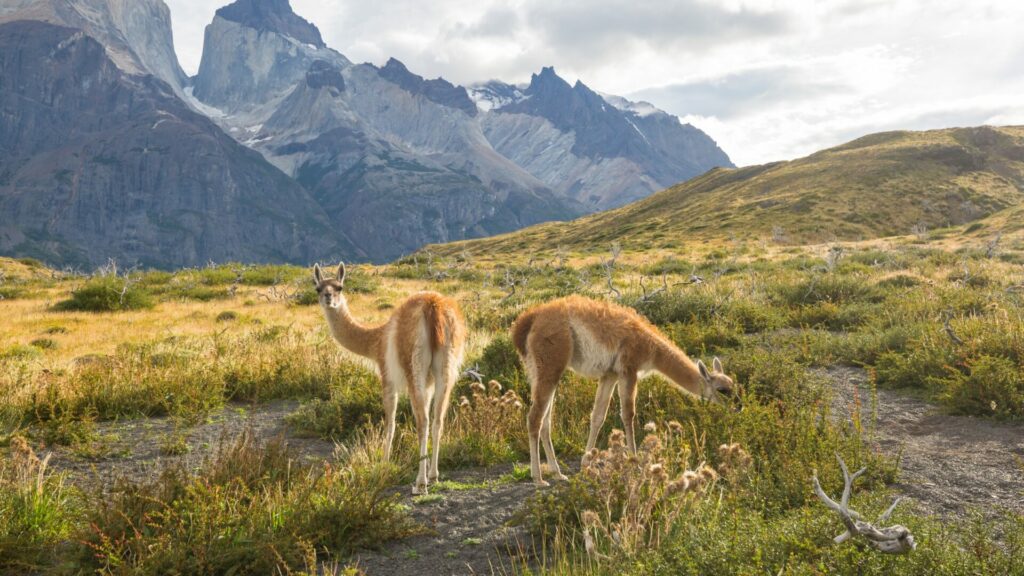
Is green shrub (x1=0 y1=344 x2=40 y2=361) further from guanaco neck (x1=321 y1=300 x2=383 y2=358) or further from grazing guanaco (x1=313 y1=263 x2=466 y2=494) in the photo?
grazing guanaco (x1=313 y1=263 x2=466 y2=494)

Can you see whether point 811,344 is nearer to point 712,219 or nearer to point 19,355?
point 19,355

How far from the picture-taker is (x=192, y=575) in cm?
413

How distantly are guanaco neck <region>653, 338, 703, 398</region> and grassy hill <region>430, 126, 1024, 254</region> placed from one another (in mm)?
50779

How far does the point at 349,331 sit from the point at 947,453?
22.6ft

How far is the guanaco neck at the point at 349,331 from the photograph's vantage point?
7250 mm

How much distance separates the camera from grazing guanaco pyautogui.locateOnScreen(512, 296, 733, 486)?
248 inches

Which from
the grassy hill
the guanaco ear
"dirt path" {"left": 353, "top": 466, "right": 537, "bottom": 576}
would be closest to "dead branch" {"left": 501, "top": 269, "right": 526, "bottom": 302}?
the guanaco ear

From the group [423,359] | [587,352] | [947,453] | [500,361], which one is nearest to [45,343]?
[500,361]

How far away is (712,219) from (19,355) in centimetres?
7550

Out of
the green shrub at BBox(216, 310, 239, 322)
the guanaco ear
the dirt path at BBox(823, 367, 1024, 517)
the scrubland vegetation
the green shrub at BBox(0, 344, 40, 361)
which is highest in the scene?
the green shrub at BBox(216, 310, 239, 322)

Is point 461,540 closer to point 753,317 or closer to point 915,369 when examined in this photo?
point 915,369

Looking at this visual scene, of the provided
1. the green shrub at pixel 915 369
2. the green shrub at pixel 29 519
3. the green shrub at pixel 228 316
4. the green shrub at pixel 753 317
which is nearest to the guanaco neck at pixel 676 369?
the green shrub at pixel 915 369

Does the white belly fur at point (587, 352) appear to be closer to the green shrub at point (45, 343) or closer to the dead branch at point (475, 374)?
the dead branch at point (475, 374)

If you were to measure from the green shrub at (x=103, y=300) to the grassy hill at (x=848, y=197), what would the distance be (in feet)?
145
